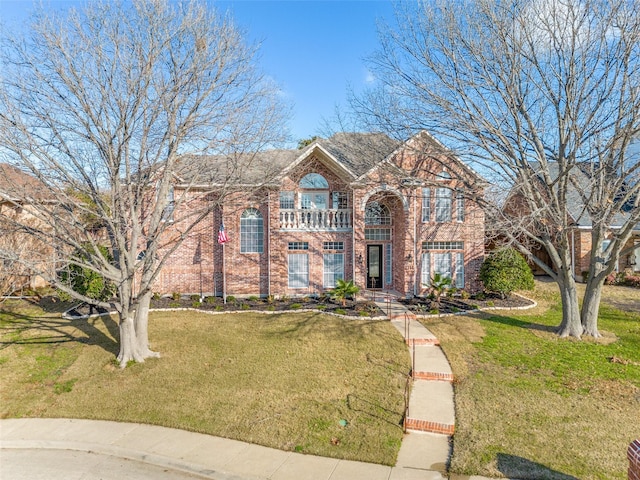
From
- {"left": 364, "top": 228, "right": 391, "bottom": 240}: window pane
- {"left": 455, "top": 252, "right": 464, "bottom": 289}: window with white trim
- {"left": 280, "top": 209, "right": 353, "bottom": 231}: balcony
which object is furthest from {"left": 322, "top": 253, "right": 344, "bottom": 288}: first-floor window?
{"left": 455, "top": 252, "right": 464, "bottom": 289}: window with white trim

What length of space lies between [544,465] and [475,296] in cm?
1182

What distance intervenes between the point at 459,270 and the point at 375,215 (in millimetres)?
4896

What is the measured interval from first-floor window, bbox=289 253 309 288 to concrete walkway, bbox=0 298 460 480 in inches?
408

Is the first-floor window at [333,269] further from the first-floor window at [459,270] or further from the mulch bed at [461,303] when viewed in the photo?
the first-floor window at [459,270]

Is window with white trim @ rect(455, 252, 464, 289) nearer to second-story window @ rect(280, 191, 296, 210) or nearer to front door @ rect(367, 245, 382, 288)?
front door @ rect(367, 245, 382, 288)

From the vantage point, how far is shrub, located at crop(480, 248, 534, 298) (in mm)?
A: 16234

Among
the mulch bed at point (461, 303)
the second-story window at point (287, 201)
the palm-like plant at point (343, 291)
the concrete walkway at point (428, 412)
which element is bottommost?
the concrete walkway at point (428, 412)

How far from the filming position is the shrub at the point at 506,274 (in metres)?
16.2

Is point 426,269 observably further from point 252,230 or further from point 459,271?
point 252,230

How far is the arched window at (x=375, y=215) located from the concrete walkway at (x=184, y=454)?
1192 cm

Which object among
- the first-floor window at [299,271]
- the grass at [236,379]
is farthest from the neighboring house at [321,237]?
the grass at [236,379]

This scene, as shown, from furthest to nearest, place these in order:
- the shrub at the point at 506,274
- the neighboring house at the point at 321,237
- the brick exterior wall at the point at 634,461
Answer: the neighboring house at the point at 321,237
the shrub at the point at 506,274
the brick exterior wall at the point at 634,461

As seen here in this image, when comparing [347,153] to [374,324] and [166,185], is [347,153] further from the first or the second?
[166,185]

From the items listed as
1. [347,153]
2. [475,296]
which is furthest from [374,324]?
[347,153]
